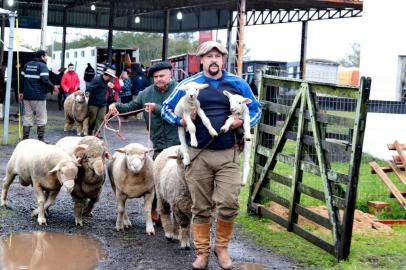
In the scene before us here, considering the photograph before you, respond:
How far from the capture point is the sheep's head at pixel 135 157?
750 cm

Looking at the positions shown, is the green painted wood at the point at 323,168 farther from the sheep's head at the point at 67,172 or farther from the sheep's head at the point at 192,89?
the sheep's head at the point at 67,172

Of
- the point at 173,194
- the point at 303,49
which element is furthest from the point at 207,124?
the point at 303,49

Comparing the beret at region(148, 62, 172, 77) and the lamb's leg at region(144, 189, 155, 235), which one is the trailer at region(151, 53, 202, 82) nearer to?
the beret at region(148, 62, 172, 77)

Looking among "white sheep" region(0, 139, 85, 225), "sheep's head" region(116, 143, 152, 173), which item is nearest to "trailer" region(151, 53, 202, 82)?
"white sheep" region(0, 139, 85, 225)

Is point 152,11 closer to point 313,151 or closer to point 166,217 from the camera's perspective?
point 313,151

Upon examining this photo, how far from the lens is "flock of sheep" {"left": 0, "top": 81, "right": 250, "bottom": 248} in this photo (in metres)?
7.34

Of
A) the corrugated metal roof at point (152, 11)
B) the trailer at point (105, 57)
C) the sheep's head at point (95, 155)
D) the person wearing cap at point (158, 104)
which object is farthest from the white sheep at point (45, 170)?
the trailer at point (105, 57)

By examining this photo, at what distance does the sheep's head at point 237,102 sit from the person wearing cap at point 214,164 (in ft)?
0.28

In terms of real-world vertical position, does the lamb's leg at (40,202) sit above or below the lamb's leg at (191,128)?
below

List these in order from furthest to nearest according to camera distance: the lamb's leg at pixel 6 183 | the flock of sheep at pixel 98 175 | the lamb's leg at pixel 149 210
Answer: the lamb's leg at pixel 6 183 < the lamb's leg at pixel 149 210 < the flock of sheep at pixel 98 175

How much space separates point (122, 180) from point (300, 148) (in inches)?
83.1

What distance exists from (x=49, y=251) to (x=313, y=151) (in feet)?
10.5

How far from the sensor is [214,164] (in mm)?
6180

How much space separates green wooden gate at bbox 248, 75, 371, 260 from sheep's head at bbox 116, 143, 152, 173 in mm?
1809
